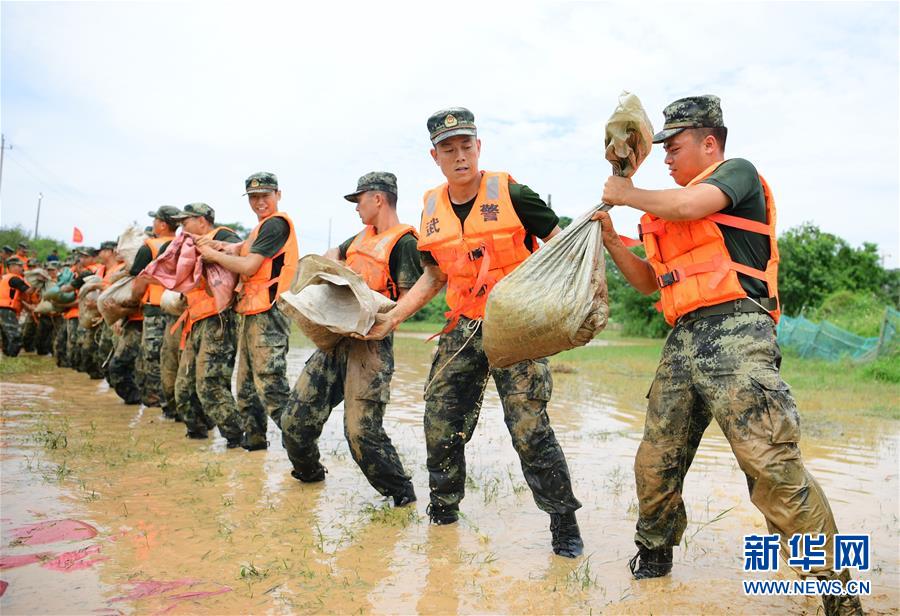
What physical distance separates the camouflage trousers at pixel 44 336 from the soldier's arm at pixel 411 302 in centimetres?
1397

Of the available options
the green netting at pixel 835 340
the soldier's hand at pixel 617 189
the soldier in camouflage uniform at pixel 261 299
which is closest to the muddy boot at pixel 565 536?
the soldier's hand at pixel 617 189

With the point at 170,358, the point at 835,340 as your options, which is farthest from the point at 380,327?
the point at 835,340

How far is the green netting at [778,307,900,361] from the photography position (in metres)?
15.0

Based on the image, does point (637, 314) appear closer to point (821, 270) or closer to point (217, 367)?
point (821, 270)

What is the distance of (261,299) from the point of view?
6.01 m

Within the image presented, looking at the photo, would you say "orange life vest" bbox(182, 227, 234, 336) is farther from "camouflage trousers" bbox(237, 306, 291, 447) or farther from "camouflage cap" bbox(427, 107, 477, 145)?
"camouflage cap" bbox(427, 107, 477, 145)

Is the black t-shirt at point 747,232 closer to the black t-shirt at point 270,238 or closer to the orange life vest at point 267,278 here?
the orange life vest at point 267,278

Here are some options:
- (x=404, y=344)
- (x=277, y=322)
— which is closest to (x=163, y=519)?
(x=277, y=322)

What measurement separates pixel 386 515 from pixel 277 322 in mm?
2264

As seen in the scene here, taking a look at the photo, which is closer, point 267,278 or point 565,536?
point 565,536

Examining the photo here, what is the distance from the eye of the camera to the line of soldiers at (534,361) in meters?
3.07

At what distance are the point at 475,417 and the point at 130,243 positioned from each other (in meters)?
5.69

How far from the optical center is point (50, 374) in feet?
39.7

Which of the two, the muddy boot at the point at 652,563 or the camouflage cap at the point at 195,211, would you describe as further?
the camouflage cap at the point at 195,211
